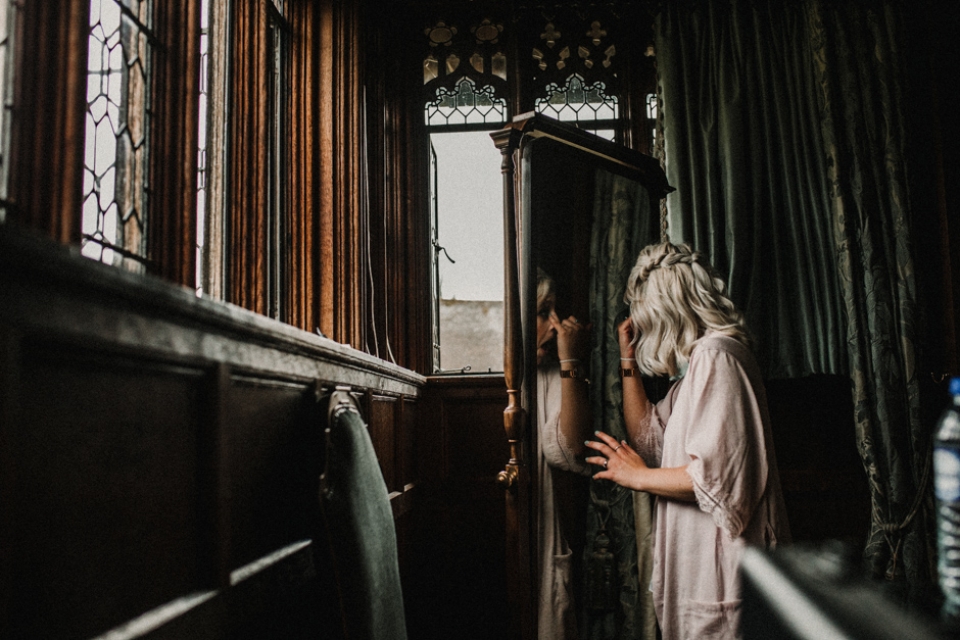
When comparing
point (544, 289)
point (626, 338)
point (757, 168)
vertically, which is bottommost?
point (626, 338)

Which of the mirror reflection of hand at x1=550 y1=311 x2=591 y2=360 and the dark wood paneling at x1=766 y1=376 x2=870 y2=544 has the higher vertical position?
the mirror reflection of hand at x1=550 y1=311 x2=591 y2=360

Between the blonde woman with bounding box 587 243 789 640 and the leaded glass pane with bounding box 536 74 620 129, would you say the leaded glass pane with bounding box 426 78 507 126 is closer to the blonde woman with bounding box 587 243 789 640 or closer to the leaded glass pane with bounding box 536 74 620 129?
the leaded glass pane with bounding box 536 74 620 129

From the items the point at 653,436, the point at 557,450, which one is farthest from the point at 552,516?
the point at 653,436

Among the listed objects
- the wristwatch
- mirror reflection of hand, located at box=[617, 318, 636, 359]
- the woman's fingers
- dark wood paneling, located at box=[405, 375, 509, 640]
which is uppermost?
mirror reflection of hand, located at box=[617, 318, 636, 359]

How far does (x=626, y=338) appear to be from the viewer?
2.56 metres

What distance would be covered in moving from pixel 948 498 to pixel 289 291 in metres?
2.19

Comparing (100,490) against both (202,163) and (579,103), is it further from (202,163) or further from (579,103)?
(579,103)

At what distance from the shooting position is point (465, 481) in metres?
3.51

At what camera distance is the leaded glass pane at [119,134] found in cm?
155

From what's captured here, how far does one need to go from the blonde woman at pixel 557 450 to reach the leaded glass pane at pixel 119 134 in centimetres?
125

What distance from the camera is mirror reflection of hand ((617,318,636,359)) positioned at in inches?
100.0

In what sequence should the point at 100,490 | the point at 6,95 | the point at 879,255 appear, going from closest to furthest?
1. the point at 100,490
2. the point at 6,95
3. the point at 879,255

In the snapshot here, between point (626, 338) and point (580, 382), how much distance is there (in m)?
0.24

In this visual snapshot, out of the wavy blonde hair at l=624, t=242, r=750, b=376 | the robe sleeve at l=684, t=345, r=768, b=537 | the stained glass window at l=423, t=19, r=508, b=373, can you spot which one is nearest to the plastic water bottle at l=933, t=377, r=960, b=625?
the robe sleeve at l=684, t=345, r=768, b=537
